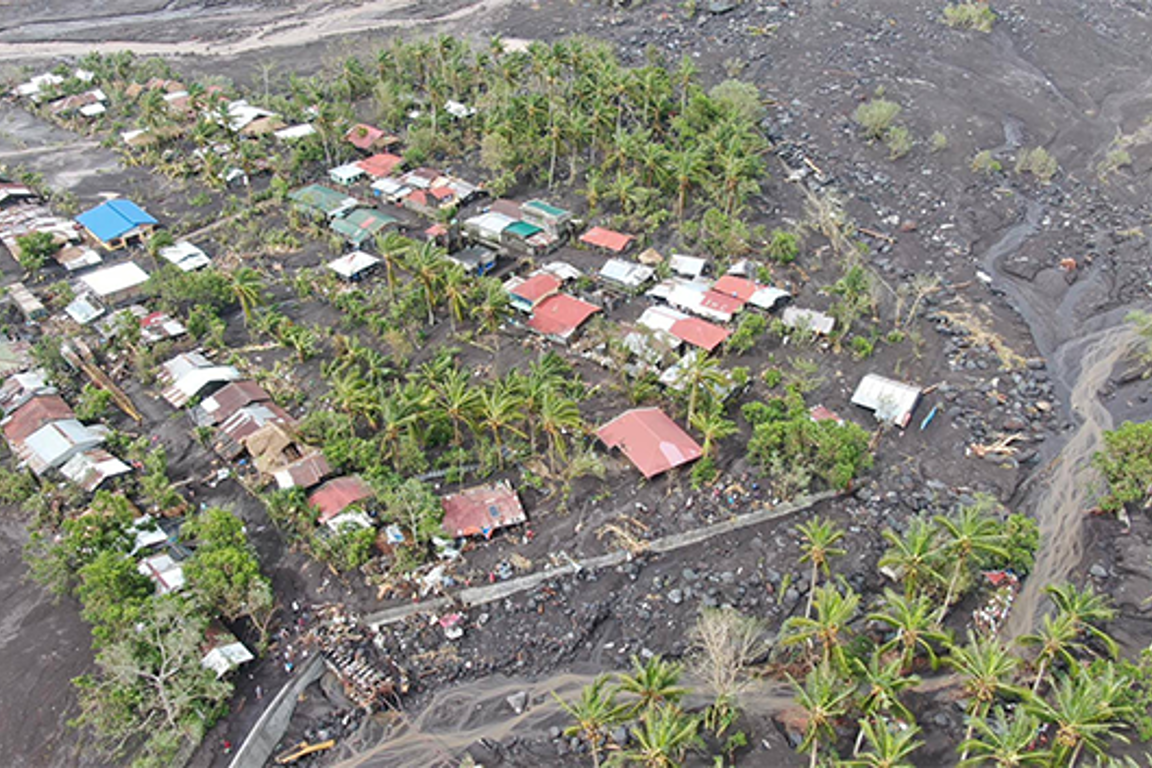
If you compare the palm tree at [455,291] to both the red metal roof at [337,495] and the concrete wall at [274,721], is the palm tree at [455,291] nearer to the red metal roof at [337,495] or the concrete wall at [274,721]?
the red metal roof at [337,495]

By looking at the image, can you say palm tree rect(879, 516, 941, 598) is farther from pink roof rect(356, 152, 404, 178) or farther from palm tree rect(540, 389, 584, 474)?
pink roof rect(356, 152, 404, 178)

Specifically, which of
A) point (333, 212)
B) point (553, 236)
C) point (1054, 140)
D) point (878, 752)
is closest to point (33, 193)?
point (333, 212)

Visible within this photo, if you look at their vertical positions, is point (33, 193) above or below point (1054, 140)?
below

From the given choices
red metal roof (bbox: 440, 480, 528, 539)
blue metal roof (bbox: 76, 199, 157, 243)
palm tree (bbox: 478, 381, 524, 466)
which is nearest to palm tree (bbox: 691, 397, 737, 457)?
palm tree (bbox: 478, 381, 524, 466)

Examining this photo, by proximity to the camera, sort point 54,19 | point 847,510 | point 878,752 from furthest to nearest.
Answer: point 54,19 < point 847,510 < point 878,752

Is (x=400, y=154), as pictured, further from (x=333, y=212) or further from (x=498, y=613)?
(x=498, y=613)

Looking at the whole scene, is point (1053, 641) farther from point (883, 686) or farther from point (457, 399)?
point (457, 399)
